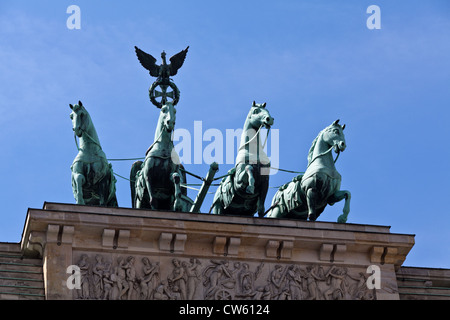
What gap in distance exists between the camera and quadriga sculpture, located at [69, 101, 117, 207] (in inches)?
1282

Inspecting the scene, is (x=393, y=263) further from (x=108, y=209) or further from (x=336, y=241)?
(x=108, y=209)

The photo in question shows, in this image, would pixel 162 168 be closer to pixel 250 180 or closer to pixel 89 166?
pixel 89 166

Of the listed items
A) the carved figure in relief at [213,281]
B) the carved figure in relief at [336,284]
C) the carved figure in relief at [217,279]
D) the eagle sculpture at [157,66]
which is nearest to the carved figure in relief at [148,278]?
the carved figure in relief at [213,281]

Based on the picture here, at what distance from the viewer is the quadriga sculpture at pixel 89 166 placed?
107ft

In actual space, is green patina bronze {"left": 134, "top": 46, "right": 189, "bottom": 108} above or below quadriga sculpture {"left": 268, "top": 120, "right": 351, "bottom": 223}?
above

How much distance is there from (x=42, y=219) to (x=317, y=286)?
5.48 m

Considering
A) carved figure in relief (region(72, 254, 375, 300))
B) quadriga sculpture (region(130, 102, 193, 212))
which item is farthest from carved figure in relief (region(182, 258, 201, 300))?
quadriga sculpture (region(130, 102, 193, 212))

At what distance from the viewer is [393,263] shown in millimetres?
32250

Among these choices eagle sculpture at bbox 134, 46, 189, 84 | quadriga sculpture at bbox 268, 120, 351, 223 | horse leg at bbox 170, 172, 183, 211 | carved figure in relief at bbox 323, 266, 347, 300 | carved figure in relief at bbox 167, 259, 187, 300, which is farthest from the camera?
eagle sculpture at bbox 134, 46, 189, 84

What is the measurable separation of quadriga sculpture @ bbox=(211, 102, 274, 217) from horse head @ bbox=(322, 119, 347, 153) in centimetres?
131

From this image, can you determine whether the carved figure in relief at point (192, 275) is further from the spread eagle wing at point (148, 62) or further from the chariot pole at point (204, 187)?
the spread eagle wing at point (148, 62)

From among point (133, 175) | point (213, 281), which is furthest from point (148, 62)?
point (213, 281)

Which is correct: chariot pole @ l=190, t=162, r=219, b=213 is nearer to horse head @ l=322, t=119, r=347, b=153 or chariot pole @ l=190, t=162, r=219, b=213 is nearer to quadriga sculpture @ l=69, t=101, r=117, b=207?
quadriga sculpture @ l=69, t=101, r=117, b=207
